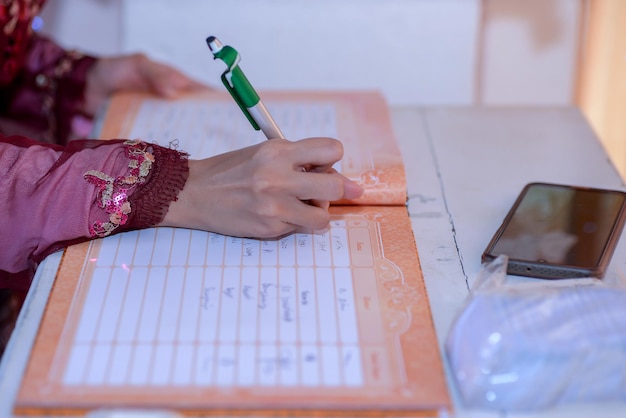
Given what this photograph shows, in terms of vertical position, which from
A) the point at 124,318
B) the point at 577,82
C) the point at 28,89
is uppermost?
the point at 124,318

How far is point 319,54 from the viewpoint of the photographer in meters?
1.38

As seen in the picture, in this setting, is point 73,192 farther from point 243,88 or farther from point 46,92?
point 46,92

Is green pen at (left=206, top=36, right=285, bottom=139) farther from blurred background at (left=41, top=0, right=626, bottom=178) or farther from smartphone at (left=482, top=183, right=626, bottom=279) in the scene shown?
blurred background at (left=41, top=0, right=626, bottom=178)

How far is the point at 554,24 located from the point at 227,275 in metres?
1.12

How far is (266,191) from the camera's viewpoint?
0.72m

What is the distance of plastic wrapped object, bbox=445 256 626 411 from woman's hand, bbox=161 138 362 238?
7.9 inches

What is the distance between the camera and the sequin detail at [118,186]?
74 cm

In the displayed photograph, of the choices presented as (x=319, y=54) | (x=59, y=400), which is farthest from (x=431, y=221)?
(x=319, y=54)

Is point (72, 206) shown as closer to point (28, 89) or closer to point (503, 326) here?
point (503, 326)

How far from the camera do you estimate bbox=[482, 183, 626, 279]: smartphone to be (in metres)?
0.70

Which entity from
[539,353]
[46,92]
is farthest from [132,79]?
[539,353]

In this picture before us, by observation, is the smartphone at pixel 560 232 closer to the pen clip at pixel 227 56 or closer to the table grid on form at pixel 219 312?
the table grid on form at pixel 219 312

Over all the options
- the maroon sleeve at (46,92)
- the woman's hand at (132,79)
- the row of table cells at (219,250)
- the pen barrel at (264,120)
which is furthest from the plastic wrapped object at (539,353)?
the maroon sleeve at (46,92)

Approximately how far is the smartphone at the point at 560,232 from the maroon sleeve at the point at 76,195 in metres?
0.31
